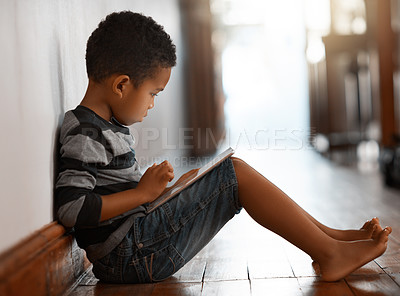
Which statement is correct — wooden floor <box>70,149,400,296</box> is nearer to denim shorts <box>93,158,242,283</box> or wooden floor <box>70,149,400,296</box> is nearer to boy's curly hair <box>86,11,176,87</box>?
denim shorts <box>93,158,242,283</box>

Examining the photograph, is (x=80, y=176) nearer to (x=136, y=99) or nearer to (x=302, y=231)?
(x=136, y=99)

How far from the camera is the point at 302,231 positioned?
1.30 meters

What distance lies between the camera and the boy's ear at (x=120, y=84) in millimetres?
1308

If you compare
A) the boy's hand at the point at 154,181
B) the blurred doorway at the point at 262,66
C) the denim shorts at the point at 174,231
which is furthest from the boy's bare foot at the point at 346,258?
the blurred doorway at the point at 262,66

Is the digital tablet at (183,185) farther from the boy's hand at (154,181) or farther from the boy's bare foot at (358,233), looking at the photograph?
the boy's bare foot at (358,233)

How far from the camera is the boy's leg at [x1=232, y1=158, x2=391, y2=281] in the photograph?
4.25 feet

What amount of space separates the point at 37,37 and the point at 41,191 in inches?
13.7

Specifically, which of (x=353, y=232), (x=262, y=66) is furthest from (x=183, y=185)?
(x=262, y=66)

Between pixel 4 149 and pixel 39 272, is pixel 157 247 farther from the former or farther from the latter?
pixel 4 149

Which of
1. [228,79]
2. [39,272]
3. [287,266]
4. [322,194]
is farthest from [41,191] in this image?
[228,79]

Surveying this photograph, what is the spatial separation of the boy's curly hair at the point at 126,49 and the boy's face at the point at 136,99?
0.05 feet

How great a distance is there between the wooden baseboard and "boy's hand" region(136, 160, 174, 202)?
0.22 metres

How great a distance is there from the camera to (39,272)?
110 cm

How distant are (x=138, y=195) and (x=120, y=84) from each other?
286 mm
